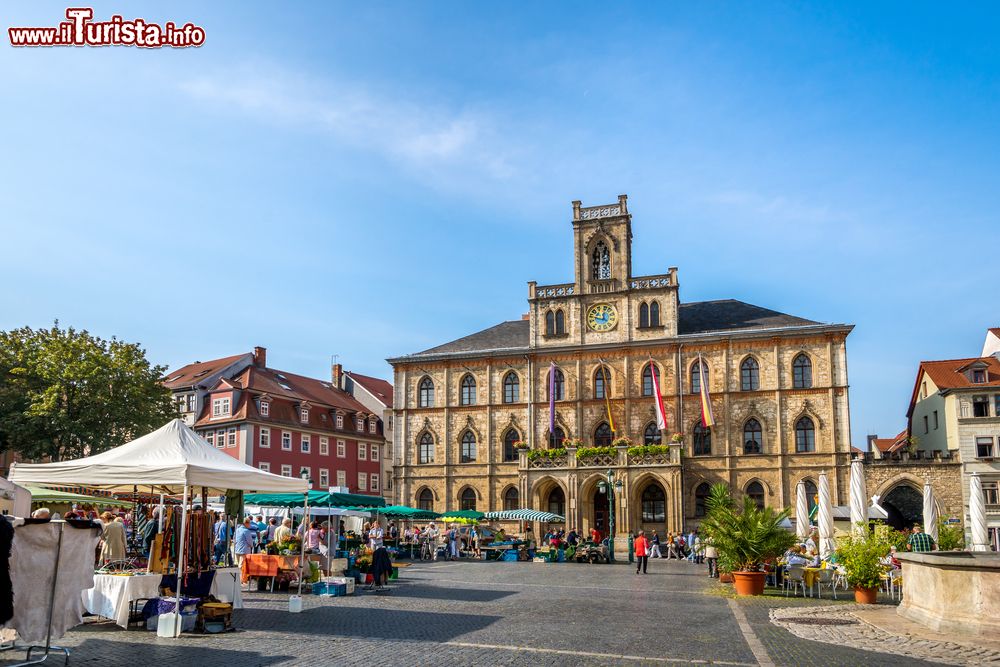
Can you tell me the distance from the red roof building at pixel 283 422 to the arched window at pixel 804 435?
2849 cm

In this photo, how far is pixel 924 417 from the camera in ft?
176

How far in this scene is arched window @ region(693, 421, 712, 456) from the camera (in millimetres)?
46188

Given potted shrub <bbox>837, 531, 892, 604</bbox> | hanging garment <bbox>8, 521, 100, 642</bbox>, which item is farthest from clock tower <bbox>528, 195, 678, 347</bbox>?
hanging garment <bbox>8, 521, 100, 642</bbox>

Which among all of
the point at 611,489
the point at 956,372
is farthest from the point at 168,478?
the point at 956,372

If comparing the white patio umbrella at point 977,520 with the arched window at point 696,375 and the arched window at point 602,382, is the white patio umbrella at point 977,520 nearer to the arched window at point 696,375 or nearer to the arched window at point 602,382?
the arched window at point 696,375

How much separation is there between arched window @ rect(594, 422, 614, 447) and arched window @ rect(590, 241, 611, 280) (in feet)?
27.9

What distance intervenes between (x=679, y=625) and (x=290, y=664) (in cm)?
686

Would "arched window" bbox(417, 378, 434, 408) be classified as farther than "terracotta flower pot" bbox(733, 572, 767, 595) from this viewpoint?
Yes

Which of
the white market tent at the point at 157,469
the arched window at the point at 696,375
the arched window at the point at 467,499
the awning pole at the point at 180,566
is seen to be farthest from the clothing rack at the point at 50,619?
the arched window at the point at 467,499

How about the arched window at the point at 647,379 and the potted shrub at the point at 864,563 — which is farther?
the arched window at the point at 647,379

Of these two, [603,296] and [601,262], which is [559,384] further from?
[601,262]

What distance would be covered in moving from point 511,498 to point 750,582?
99.3 ft

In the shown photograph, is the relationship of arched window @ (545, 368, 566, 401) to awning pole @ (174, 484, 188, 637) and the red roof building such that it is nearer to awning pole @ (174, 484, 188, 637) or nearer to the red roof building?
the red roof building

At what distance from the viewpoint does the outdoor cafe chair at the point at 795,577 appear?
19375 millimetres
